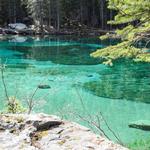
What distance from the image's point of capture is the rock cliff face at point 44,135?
3.06 metres

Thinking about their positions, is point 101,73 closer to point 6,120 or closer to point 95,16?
point 6,120

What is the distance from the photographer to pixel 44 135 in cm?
333

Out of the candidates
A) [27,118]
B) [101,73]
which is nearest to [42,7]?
[101,73]

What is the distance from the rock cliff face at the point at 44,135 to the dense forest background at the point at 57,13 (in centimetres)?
5968

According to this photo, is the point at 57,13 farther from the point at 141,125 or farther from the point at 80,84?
the point at 141,125

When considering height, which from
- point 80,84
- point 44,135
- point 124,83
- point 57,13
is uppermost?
point 57,13

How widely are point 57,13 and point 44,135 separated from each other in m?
63.4

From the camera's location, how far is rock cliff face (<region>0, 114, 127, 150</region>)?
3.06 meters

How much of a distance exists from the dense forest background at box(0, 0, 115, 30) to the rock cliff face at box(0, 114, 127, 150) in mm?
59679

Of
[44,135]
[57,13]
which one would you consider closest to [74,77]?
[44,135]

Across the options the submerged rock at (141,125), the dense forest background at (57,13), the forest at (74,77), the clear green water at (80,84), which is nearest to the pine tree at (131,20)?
the forest at (74,77)

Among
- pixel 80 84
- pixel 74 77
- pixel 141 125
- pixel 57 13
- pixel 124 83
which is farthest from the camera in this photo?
pixel 57 13

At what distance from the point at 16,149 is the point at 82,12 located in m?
69.4

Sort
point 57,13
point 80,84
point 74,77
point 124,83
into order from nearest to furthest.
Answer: point 80,84 → point 124,83 → point 74,77 → point 57,13
